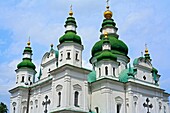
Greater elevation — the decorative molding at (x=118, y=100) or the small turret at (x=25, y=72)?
the small turret at (x=25, y=72)

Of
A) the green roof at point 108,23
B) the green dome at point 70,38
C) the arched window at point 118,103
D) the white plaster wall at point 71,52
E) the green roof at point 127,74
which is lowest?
the arched window at point 118,103

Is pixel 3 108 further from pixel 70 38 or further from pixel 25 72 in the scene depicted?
pixel 70 38

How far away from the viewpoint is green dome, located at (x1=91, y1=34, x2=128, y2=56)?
31277 millimetres

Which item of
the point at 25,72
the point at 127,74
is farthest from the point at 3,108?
the point at 127,74

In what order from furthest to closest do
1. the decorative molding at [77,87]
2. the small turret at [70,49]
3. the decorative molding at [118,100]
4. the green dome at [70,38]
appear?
the decorative molding at [118,100] → the green dome at [70,38] → the small turret at [70,49] → the decorative molding at [77,87]

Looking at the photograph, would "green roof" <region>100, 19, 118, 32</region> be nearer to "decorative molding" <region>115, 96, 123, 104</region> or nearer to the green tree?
"decorative molding" <region>115, 96, 123, 104</region>

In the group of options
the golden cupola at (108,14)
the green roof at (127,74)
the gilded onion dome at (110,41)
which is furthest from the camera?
the golden cupola at (108,14)

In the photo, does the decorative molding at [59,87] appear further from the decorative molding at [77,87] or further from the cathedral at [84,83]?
the decorative molding at [77,87]

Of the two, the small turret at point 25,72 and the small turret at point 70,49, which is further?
the small turret at point 25,72

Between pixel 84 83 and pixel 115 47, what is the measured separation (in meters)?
7.71

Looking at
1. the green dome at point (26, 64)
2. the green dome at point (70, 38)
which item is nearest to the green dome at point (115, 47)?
the green dome at point (70, 38)

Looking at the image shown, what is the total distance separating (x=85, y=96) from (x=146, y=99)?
671cm

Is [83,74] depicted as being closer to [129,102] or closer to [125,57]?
[129,102]

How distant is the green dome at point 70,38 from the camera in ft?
84.1
